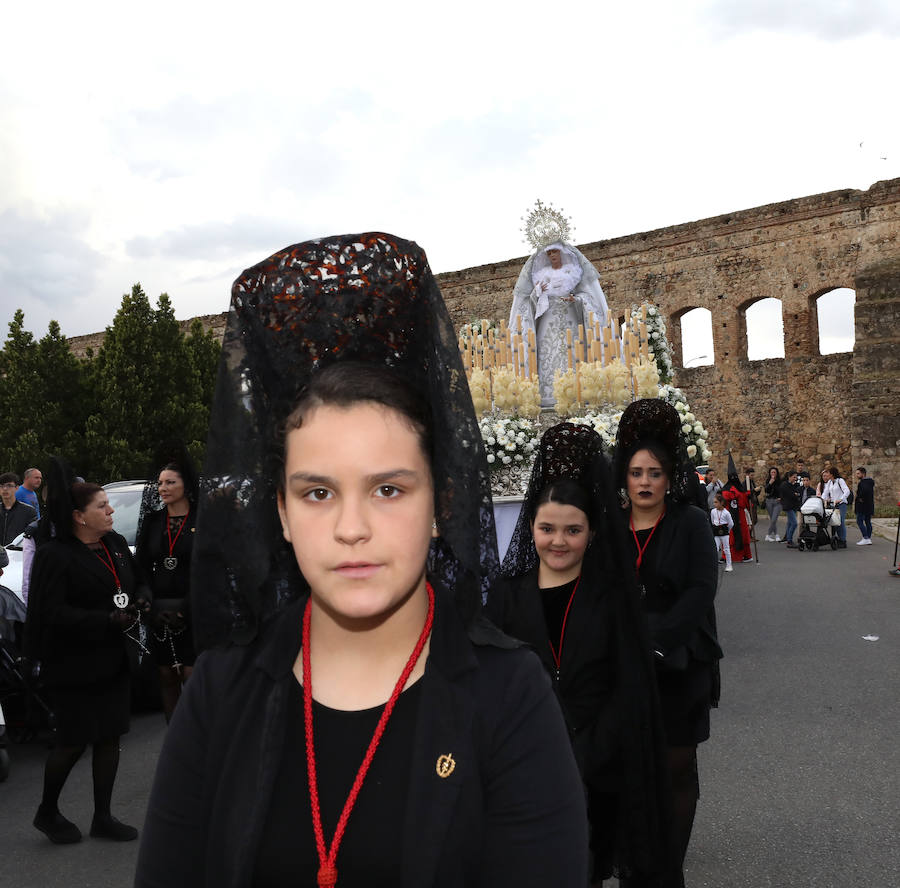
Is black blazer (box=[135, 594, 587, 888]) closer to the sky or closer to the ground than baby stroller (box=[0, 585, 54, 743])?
closer to the sky

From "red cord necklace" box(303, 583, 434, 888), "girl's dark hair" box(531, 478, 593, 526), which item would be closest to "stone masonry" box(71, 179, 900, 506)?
"girl's dark hair" box(531, 478, 593, 526)

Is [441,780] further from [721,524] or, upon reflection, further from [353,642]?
[721,524]

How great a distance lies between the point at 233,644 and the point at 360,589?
0.35m

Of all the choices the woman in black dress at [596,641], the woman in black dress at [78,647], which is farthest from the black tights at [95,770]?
the woman in black dress at [596,641]

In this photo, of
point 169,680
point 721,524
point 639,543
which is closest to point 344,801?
point 639,543

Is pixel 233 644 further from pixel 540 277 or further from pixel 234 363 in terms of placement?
pixel 540 277

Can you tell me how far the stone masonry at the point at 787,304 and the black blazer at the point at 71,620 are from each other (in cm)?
1934

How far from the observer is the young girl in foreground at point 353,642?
1332 millimetres

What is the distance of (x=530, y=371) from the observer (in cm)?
824

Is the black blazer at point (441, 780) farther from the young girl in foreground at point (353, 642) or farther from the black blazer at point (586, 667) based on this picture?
the black blazer at point (586, 667)

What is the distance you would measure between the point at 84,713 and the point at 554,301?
5.71 metres

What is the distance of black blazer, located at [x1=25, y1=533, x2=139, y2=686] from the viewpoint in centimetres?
452

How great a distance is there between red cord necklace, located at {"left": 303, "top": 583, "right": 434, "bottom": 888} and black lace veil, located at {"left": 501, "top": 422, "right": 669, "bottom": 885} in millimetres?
1647

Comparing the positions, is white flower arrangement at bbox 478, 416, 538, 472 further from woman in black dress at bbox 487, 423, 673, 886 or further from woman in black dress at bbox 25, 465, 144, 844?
woman in black dress at bbox 487, 423, 673, 886
